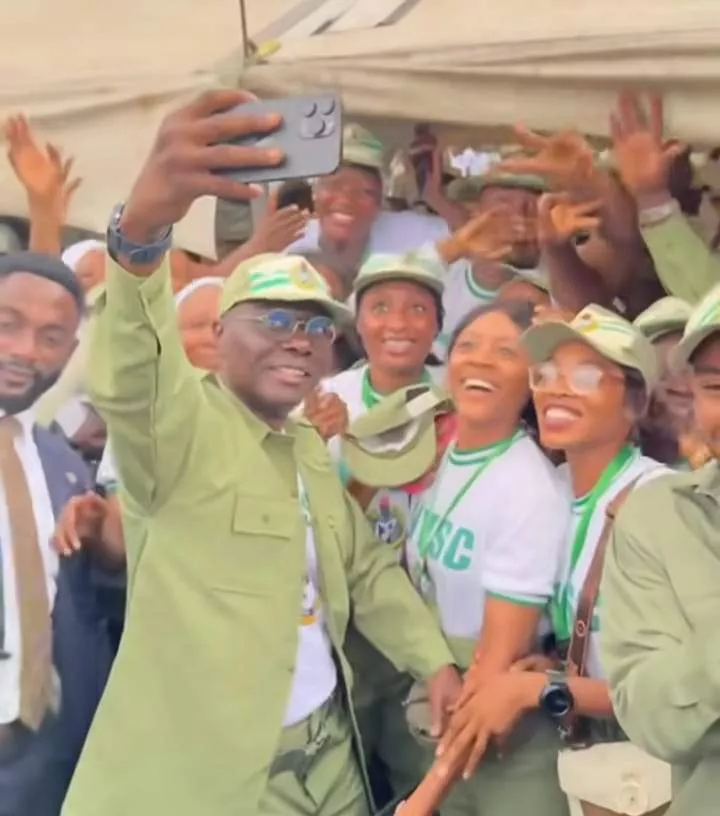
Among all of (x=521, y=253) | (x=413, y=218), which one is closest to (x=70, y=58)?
(x=413, y=218)

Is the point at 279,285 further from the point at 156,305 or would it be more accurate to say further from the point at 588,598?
the point at 588,598

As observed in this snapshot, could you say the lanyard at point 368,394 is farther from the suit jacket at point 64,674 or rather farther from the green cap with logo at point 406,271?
→ the suit jacket at point 64,674

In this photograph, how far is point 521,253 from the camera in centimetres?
126

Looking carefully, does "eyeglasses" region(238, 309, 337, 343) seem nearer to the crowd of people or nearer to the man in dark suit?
the crowd of people

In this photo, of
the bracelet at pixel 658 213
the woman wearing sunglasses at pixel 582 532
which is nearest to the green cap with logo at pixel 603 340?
the woman wearing sunglasses at pixel 582 532

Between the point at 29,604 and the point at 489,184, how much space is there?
28.5 inches

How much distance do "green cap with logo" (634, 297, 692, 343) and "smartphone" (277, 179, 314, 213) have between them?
45 cm

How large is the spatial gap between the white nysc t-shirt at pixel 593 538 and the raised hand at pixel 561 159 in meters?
0.28

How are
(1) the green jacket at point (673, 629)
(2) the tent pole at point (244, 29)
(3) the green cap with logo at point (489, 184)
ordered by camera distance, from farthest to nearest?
1. (2) the tent pole at point (244, 29)
2. (3) the green cap with logo at point (489, 184)
3. (1) the green jacket at point (673, 629)

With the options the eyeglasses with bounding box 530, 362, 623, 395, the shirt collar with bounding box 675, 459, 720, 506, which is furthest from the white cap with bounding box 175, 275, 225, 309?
the shirt collar with bounding box 675, 459, 720, 506

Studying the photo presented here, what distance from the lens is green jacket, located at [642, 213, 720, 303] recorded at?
1127 mm

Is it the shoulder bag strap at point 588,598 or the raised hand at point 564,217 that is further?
the raised hand at point 564,217

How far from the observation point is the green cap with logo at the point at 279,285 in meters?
1.17

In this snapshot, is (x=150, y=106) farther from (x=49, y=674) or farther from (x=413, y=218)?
(x=49, y=674)
